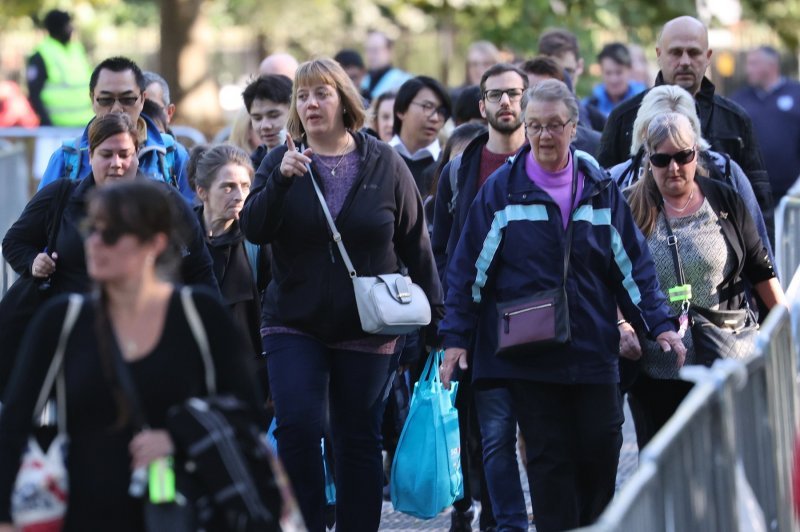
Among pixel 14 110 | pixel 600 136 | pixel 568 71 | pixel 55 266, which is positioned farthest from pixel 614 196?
pixel 14 110

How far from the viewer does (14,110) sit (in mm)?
20844

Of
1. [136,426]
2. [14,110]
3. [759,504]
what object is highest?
[14,110]

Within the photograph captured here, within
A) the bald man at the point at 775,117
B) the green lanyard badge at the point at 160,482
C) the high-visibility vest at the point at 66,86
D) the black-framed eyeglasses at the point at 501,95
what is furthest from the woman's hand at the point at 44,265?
the high-visibility vest at the point at 66,86

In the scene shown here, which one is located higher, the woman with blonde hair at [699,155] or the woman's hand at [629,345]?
the woman with blonde hair at [699,155]

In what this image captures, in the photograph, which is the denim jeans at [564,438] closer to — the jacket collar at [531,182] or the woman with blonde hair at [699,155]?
the jacket collar at [531,182]

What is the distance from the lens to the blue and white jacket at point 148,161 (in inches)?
291

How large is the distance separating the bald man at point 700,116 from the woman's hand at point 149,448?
15.6 feet

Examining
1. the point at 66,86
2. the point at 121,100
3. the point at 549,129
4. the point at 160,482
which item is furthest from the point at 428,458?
the point at 66,86

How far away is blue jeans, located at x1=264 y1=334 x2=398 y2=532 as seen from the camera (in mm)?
6633

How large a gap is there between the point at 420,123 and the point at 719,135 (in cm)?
160

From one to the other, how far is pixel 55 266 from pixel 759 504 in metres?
2.77

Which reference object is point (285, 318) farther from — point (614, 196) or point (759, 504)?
point (759, 504)

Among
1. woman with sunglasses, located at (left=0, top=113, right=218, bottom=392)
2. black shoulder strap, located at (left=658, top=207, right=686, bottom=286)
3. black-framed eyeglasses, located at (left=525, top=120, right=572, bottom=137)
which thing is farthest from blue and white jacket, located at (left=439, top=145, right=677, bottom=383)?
woman with sunglasses, located at (left=0, top=113, right=218, bottom=392)

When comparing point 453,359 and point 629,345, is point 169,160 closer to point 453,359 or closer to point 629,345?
point 453,359
